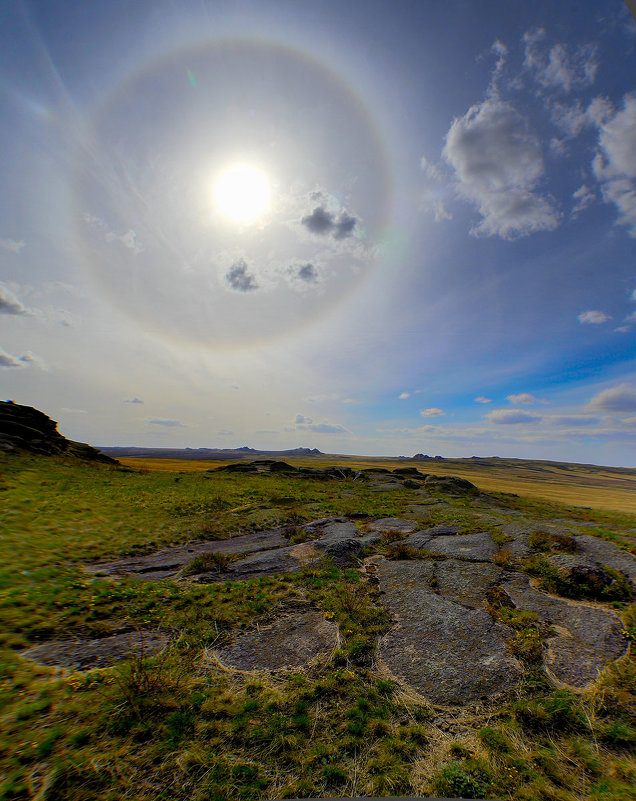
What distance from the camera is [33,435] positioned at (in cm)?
4253

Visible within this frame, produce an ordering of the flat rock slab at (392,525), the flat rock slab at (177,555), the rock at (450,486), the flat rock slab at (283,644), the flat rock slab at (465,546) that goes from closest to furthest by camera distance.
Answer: the flat rock slab at (283,644) → the flat rock slab at (177,555) → the flat rock slab at (465,546) → the flat rock slab at (392,525) → the rock at (450,486)

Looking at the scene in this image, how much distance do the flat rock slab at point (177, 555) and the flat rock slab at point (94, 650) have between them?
519 centimetres

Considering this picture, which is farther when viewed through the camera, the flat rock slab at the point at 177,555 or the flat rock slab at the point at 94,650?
the flat rock slab at the point at 177,555

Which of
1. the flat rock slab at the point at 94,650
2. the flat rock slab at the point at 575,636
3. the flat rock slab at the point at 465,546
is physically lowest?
the flat rock slab at the point at 94,650

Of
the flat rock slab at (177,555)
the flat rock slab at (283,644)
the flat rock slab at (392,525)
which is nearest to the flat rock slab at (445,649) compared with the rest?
the flat rock slab at (283,644)

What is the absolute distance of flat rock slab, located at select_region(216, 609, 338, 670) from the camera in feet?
28.7

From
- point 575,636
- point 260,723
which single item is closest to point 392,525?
point 575,636

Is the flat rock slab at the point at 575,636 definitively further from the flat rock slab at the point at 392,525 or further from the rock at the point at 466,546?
the flat rock slab at the point at 392,525

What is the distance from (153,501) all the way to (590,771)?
31362mm

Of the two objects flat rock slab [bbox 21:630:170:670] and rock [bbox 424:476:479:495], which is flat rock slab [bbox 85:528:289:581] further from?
rock [bbox 424:476:479:495]

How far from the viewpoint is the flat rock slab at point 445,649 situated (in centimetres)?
783

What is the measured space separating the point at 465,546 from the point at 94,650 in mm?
18680

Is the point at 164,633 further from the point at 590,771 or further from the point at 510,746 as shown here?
the point at 590,771

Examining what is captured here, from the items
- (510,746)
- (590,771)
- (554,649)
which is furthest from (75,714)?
(554,649)
